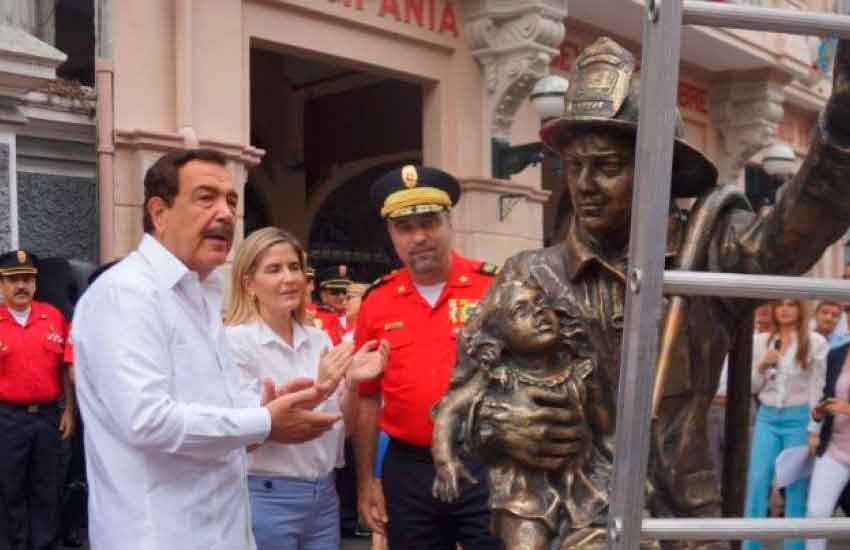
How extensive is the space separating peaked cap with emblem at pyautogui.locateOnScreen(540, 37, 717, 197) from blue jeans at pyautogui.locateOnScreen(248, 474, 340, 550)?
1.88 meters

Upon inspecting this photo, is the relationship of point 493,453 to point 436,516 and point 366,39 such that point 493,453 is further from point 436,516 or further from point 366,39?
point 366,39

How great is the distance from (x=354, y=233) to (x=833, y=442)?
7837 millimetres

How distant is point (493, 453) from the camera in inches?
97.0

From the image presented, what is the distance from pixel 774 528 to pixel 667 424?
843 mm

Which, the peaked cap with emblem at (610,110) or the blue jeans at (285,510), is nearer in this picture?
the peaked cap with emblem at (610,110)

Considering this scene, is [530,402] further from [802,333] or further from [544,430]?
[802,333]

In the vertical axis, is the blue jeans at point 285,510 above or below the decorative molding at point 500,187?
below

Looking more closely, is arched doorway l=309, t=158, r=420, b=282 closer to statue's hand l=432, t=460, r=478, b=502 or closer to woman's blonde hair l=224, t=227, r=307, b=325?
woman's blonde hair l=224, t=227, r=307, b=325

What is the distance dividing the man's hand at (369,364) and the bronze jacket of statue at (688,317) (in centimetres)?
165

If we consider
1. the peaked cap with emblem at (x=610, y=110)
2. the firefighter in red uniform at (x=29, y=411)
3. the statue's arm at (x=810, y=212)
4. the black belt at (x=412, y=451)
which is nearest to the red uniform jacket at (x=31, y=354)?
the firefighter in red uniform at (x=29, y=411)

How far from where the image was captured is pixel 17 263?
6660 mm

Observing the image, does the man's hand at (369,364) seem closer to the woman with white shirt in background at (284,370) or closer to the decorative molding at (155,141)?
the woman with white shirt in background at (284,370)

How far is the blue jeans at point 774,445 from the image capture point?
666cm

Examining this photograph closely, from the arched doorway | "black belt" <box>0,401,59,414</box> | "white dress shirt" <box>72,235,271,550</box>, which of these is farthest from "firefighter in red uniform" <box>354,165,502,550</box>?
the arched doorway
